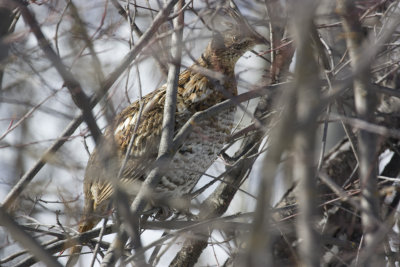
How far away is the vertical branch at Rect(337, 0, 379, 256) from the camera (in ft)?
6.90

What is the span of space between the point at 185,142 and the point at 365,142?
2126 mm

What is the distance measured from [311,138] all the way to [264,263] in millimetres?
388

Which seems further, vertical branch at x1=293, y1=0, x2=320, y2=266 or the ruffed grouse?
the ruffed grouse

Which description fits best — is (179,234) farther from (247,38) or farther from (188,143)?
(247,38)

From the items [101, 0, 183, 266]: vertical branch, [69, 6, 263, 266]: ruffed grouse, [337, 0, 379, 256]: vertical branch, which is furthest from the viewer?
[69, 6, 263, 266]: ruffed grouse

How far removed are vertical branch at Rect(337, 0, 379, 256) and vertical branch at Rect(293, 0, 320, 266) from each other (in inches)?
14.3

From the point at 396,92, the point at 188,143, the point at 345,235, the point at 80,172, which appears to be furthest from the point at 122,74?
the point at 345,235

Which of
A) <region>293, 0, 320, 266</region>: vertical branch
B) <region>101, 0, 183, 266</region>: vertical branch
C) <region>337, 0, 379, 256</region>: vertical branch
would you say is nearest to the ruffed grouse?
<region>101, 0, 183, 266</region>: vertical branch

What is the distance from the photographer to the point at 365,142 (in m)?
2.15

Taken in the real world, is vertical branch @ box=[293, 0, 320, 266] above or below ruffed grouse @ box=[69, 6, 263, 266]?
below

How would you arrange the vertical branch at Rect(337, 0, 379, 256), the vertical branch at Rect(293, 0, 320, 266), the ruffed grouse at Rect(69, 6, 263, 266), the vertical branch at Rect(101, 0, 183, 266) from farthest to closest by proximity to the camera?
the ruffed grouse at Rect(69, 6, 263, 266), the vertical branch at Rect(101, 0, 183, 266), the vertical branch at Rect(337, 0, 379, 256), the vertical branch at Rect(293, 0, 320, 266)

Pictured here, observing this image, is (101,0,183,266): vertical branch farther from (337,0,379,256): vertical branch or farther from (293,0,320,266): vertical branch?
(293,0,320,266): vertical branch

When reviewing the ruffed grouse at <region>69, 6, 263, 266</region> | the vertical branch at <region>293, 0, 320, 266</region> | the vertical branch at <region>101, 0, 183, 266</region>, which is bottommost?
the vertical branch at <region>293, 0, 320, 266</region>

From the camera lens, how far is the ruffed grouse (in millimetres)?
4156
